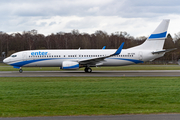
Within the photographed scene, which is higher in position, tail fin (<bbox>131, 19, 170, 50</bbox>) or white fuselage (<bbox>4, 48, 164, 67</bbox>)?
tail fin (<bbox>131, 19, 170, 50</bbox>)

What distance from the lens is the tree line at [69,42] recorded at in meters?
88.2

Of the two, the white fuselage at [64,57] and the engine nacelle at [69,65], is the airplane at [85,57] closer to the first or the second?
the white fuselage at [64,57]

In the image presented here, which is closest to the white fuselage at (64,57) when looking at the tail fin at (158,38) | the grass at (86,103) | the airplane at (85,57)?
the airplane at (85,57)

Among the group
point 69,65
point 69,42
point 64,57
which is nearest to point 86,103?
point 69,65

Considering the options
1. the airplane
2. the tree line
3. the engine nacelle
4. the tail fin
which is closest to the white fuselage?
the airplane

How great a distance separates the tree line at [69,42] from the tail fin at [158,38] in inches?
1952

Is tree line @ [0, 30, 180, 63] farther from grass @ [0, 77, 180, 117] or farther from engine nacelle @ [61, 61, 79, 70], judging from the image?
grass @ [0, 77, 180, 117]

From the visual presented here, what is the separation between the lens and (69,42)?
312 ft

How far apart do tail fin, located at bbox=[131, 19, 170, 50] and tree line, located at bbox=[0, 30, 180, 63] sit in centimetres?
4957

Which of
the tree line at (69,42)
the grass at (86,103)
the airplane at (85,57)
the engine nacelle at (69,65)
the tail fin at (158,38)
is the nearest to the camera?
the grass at (86,103)

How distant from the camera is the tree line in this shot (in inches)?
3472

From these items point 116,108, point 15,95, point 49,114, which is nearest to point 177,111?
point 116,108

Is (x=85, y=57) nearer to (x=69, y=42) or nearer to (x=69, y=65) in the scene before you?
(x=69, y=65)

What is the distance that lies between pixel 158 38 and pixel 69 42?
2482 inches
